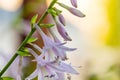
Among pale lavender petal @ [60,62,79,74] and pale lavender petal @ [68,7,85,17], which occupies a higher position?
pale lavender petal @ [68,7,85,17]

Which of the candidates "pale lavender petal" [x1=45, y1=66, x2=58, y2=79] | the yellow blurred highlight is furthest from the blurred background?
"pale lavender petal" [x1=45, y1=66, x2=58, y2=79]

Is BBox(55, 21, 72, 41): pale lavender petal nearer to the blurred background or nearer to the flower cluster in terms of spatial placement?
the flower cluster

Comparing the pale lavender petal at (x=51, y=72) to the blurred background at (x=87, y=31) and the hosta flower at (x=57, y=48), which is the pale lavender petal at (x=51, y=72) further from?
the blurred background at (x=87, y=31)

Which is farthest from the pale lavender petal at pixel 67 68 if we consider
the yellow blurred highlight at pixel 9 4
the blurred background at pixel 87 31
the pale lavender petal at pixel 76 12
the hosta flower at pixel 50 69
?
the yellow blurred highlight at pixel 9 4

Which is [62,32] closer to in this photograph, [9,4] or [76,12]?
[76,12]

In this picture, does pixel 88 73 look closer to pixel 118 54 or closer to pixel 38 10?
pixel 38 10
